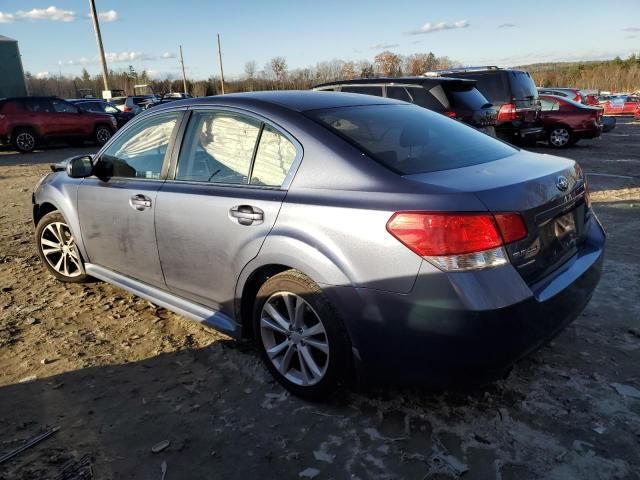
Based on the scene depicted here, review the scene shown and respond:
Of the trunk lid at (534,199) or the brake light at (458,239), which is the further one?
the trunk lid at (534,199)

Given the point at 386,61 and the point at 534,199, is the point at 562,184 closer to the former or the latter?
the point at 534,199

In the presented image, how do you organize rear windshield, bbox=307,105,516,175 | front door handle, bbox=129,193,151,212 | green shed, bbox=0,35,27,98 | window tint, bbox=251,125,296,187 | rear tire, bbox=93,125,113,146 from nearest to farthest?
1. rear windshield, bbox=307,105,516,175
2. window tint, bbox=251,125,296,187
3. front door handle, bbox=129,193,151,212
4. rear tire, bbox=93,125,113,146
5. green shed, bbox=0,35,27,98

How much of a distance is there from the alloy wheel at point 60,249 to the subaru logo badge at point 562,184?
12.1ft

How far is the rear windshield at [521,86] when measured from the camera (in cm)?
1113

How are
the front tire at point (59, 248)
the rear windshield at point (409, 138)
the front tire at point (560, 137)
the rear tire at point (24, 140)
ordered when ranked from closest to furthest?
the rear windshield at point (409, 138) < the front tire at point (59, 248) < the front tire at point (560, 137) < the rear tire at point (24, 140)

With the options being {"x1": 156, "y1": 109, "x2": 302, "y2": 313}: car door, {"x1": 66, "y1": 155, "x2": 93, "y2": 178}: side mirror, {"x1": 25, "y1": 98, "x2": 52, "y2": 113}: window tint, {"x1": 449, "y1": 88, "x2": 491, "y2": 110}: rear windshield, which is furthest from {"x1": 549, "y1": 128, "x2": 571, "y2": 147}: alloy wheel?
{"x1": 25, "y1": 98, "x2": 52, "y2": 113}: window tint

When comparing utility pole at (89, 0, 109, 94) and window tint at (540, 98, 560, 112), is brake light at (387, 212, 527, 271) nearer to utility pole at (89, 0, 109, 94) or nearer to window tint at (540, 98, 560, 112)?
window tint at (540, 98, 560, 112)

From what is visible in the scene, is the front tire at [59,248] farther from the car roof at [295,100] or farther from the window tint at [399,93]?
the window tint at [399,93]

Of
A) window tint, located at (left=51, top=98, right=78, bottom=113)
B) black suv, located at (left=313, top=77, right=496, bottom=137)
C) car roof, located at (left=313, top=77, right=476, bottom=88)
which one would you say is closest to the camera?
black suv, located at (left=313, top=77, right=496, bottom=137)

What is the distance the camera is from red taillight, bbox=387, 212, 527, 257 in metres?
2.13

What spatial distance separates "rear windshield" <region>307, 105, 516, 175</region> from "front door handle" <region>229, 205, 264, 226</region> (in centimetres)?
59

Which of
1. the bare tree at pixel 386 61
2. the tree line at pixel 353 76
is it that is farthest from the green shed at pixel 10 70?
the bare tree at pixel 386 61

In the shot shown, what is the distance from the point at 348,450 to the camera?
2.38 m

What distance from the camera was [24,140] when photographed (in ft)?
52.0
